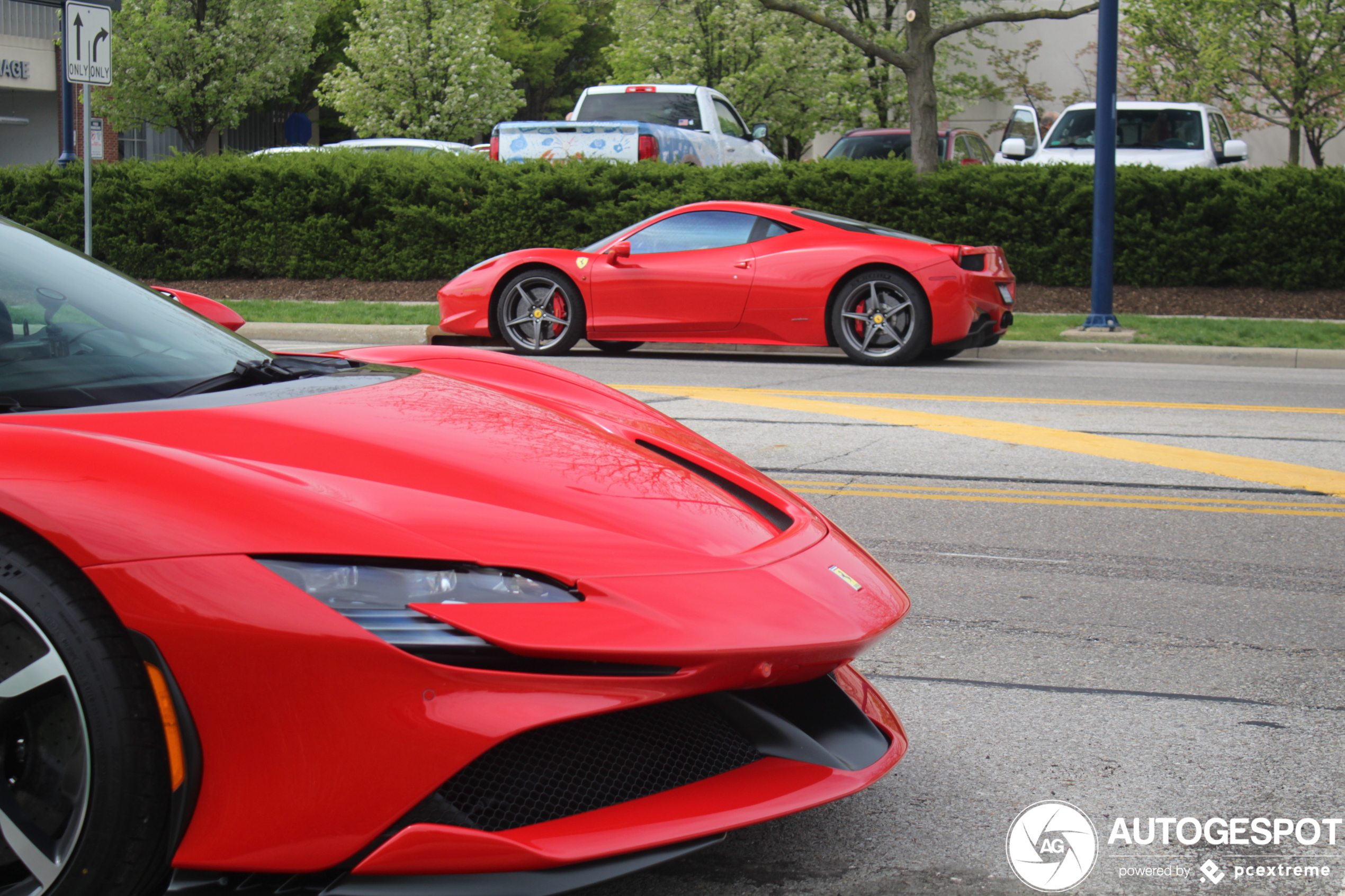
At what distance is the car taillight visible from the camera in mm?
17172

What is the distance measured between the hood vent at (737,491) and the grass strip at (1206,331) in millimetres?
10626

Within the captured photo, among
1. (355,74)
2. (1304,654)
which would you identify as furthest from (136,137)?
(1304,654)

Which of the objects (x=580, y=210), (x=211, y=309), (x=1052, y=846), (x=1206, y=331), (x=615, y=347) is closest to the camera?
(x=1052, y=846)

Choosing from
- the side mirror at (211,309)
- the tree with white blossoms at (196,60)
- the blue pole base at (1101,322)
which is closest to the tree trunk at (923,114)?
the blue pole base at (1101,322)

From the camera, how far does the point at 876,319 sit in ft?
37.5

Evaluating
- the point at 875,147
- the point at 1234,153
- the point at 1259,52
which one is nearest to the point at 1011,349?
the point at 1234,153

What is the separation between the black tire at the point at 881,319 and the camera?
11281 mm

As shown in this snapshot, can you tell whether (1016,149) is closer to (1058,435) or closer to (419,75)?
(1058,435)

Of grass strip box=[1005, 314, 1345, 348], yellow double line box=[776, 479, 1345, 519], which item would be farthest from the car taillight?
yellow double line box=[776, 479, 1345, 519]

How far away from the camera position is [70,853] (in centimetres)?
200

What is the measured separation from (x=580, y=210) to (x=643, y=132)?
1483 mm

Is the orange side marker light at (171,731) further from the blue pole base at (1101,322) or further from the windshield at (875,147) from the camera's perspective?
the windshield at (875,147)

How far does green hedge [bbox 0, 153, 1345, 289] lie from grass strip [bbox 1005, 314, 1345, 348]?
1542mm

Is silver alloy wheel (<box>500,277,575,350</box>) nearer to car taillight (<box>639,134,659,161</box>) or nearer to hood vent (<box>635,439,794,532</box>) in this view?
car taillight (<box>639,134,659,161</box>)
